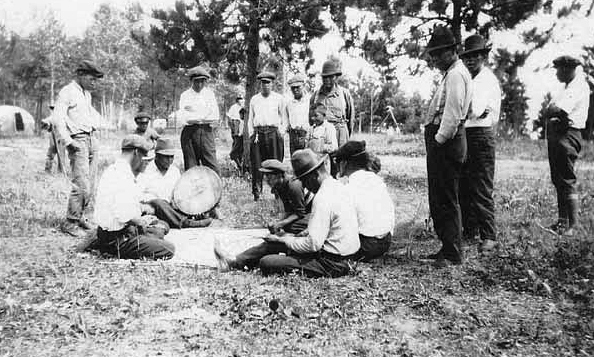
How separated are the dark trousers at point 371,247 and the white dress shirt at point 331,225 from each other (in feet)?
1.34

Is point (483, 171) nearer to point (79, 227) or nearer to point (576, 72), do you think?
point (576, 72)

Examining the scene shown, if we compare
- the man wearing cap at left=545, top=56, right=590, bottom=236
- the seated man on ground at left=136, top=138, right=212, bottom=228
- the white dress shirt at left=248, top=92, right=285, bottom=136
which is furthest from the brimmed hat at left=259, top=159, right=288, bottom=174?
the man wearing cap at left=545, top=56, right=590, bottom=236

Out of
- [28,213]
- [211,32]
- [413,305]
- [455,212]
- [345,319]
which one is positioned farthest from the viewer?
[211,32]

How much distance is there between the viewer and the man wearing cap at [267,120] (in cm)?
850

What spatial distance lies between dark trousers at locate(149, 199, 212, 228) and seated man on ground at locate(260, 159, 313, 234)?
63.6 inches

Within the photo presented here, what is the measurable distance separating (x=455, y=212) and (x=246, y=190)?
548cm

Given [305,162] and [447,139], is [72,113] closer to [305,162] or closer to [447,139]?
[305,162]

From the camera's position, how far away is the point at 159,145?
6945 millimetres

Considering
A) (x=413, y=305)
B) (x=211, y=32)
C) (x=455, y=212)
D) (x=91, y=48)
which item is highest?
(x=91, y=48)

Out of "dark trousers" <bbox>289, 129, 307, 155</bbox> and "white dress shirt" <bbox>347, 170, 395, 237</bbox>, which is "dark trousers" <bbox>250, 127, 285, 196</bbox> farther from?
"white dress shirt" <bbox>347, 170, 395, 237</bbox>

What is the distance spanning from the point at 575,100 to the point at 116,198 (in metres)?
5.29

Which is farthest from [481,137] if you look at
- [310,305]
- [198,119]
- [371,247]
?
[198,119]

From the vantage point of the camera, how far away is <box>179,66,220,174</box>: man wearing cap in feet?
25.3

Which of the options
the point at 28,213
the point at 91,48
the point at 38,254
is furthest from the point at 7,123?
the point at 38,254
